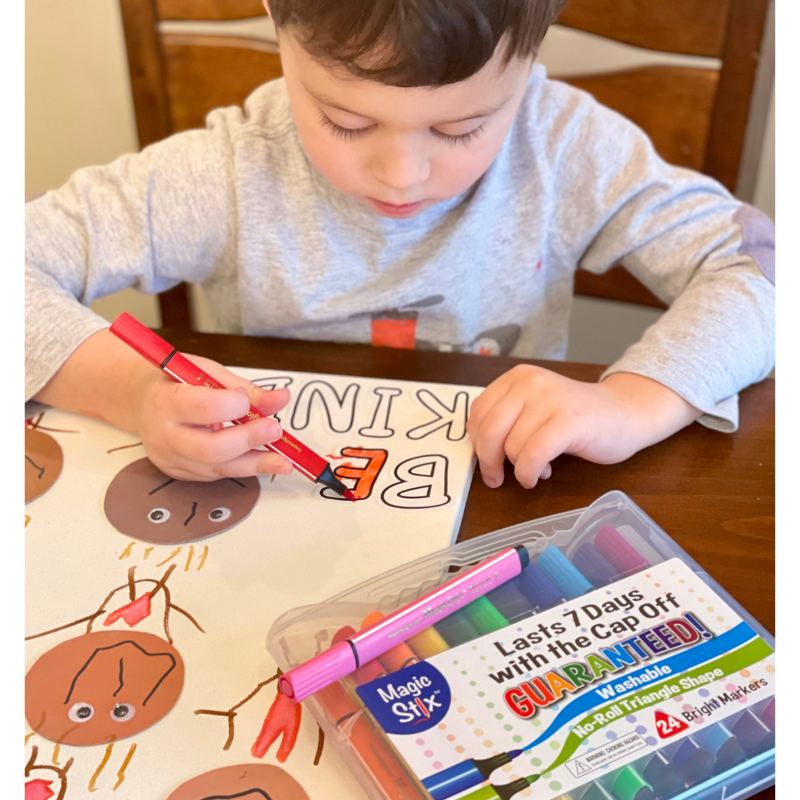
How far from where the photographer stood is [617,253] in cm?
75

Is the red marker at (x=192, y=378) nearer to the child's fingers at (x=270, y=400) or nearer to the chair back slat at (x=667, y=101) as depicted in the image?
the child's fingers at (x=270, y=400)

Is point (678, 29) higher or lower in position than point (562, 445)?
higher

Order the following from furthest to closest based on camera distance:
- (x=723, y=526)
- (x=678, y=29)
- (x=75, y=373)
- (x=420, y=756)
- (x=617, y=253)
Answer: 1. (x=678, y=29)
2. (x=617, y=253)
3. (x=75, y=373)
4. (x=723, y=526)
5. (x=420, y=756)

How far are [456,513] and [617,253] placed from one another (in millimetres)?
368

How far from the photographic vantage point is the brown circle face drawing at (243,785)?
338 millimetres

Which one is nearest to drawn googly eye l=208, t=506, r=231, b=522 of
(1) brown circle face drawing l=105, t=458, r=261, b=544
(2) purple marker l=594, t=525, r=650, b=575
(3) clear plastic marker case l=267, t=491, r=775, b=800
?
(1) brown circle face drawing l=105, t=458, r=261, b=544

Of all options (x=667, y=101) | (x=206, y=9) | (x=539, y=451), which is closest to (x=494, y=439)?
(x=539, y=451)

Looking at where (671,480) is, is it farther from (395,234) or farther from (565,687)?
(395,234)

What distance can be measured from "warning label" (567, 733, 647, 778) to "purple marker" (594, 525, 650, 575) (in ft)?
0.33

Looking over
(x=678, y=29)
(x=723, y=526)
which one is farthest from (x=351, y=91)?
(x=678, y=29)

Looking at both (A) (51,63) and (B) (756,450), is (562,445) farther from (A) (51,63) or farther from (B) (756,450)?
(A) (51,63)

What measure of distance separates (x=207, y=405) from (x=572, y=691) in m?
0.26

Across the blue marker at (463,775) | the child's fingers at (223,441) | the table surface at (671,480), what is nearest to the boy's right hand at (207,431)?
the child's fingers at (223,441)

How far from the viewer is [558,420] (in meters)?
0.52
